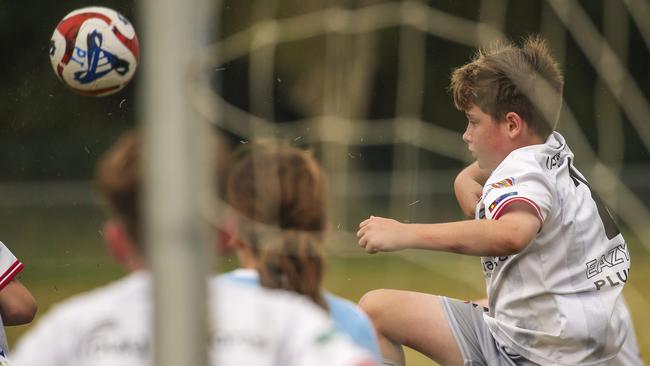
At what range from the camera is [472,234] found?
2.80 metres

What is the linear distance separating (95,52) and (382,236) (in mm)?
1696

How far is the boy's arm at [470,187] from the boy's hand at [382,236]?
70 centimetres

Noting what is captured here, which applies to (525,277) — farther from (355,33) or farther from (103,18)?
(355,33)

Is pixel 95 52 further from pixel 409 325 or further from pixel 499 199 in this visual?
pixel 499 199

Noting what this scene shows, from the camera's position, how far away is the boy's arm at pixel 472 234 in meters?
2.75

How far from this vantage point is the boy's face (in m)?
→ 3.16

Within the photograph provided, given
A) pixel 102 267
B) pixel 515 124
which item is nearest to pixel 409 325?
pixel 515 124

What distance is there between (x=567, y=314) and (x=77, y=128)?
9.58 meters

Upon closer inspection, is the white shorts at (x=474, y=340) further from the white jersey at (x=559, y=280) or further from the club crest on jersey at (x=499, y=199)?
the club crest on jersey at (x=499, y=199)

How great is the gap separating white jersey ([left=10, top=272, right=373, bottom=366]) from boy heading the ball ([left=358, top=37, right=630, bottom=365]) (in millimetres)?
1106

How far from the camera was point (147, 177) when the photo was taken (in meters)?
1.57

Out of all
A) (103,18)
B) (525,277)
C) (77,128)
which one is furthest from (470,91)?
(77,128)

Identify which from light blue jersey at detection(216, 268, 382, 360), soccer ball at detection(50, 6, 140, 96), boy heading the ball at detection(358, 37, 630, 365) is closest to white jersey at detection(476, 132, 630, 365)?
boy heading the ball at detection(358, 37, 630, 365)

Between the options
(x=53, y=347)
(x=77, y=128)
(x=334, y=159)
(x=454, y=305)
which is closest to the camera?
(x=53, y=347)
